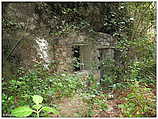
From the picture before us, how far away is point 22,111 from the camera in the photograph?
10.7 feet

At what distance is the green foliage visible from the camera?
387 cm

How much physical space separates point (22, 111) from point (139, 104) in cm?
222

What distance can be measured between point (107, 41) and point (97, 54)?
1.89ft

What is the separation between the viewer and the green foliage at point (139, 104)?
387 centimetres

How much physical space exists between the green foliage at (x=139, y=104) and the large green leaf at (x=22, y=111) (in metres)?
1.70

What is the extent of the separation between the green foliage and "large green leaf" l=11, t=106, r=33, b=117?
170cm

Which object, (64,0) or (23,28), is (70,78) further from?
(64,0)

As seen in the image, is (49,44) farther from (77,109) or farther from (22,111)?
(22,111)

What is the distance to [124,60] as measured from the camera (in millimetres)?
6418

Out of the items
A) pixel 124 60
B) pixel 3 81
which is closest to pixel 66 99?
pixel 3 81

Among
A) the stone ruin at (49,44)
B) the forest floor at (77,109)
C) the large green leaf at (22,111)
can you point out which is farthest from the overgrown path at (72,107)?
the stone ruin at (49,44)

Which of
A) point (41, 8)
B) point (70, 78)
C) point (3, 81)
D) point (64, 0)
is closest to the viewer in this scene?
point (3, 81)

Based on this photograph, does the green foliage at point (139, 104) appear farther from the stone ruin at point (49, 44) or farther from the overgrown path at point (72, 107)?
the stone ruin at point (49, 44)

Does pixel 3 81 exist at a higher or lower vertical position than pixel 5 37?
lower
